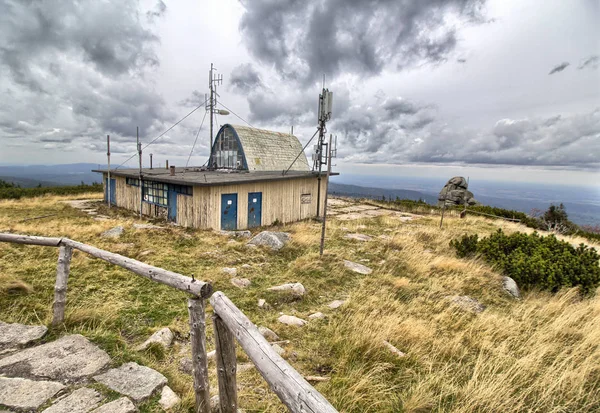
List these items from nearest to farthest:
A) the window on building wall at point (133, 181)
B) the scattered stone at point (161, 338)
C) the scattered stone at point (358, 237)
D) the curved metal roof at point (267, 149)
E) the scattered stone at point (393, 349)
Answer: the scattered stone at point (161, 338), the scattered stone at point (393, 349), the scattered stone at point (358, 237), the window on building wall at point (133, 181), the curved metal roof at point (267, 149)

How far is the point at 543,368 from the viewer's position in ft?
14.0

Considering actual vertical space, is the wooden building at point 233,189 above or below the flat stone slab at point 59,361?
above

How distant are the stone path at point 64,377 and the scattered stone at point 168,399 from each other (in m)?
0.10

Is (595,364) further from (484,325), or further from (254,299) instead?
(254,299)

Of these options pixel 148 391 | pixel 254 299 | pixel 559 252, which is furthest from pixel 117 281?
pixel 559 252

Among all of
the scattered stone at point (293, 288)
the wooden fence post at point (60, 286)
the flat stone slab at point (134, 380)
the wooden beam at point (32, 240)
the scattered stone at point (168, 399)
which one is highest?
the wooden beam at point (32, 240)

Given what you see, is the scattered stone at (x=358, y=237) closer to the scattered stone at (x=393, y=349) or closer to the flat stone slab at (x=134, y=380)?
the scattered stone at (x=393, y=349)

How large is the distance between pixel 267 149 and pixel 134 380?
71.8 feet

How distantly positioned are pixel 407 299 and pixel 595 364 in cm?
339

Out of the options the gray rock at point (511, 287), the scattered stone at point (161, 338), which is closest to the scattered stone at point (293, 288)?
the scattered stone at point (161, 338)

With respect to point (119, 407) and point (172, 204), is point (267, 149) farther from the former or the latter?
point (119, 407)

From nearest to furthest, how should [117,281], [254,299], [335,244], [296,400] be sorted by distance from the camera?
[296,400]
[254,299]
[117,281]
[335,244]

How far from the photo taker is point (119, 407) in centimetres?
296

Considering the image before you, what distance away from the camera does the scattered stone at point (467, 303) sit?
22.6ft
